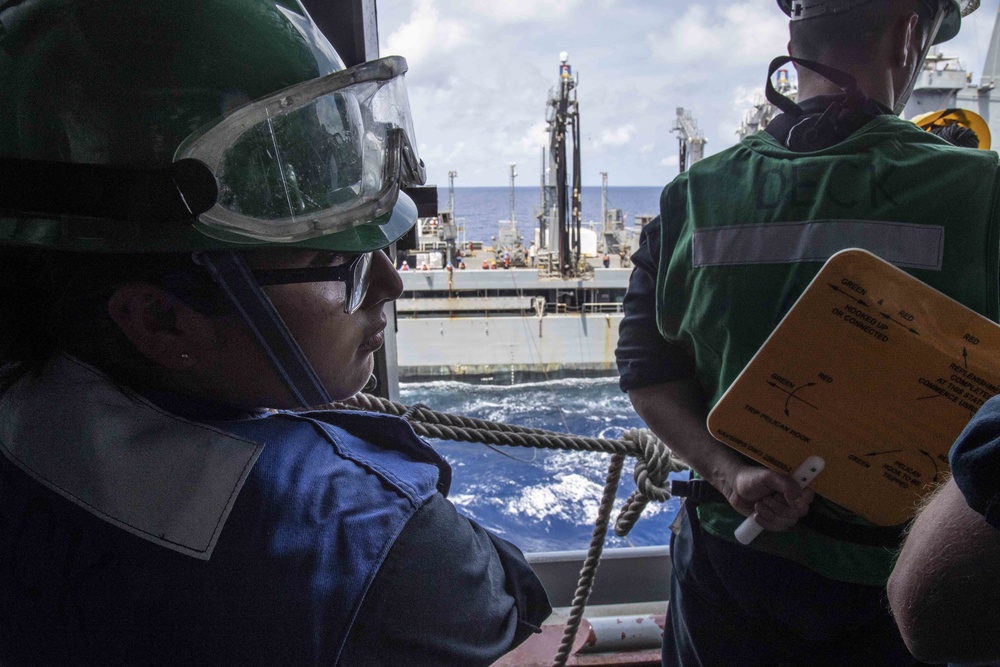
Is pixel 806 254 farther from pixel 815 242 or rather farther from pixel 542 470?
pixel 542 470

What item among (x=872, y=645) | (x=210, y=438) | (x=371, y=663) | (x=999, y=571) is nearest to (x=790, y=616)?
(x=872, y=645)

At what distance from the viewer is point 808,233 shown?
3.14 ft

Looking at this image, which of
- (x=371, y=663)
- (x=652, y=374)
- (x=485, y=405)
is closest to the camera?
(x=371, y=663)

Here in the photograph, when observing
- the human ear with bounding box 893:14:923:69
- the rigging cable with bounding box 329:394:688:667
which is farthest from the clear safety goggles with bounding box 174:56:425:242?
the human ear with bounding box 893:14:923:69

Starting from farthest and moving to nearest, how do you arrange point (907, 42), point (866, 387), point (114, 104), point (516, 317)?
1. point (516, 317)
2. point (907, 42)
3. point (866, 387)
4. point (114, 104)

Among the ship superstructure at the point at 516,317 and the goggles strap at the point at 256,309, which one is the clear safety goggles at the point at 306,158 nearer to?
the goggles strap at the point at 256,309

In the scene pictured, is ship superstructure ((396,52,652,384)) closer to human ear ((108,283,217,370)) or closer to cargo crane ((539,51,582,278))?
cargo crane ((539,51,582,278))

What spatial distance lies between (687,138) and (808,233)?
23668 mm

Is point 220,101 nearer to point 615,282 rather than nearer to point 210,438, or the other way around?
point 210,438

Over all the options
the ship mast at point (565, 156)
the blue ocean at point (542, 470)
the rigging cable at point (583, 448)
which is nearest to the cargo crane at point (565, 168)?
the ship mast at point (565, 156)

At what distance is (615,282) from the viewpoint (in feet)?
65.5

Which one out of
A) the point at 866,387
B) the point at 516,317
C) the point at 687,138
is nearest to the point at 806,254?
the point at 866,387

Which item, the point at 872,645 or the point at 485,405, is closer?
the point at 872,645

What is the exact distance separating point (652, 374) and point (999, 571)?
72 cm
